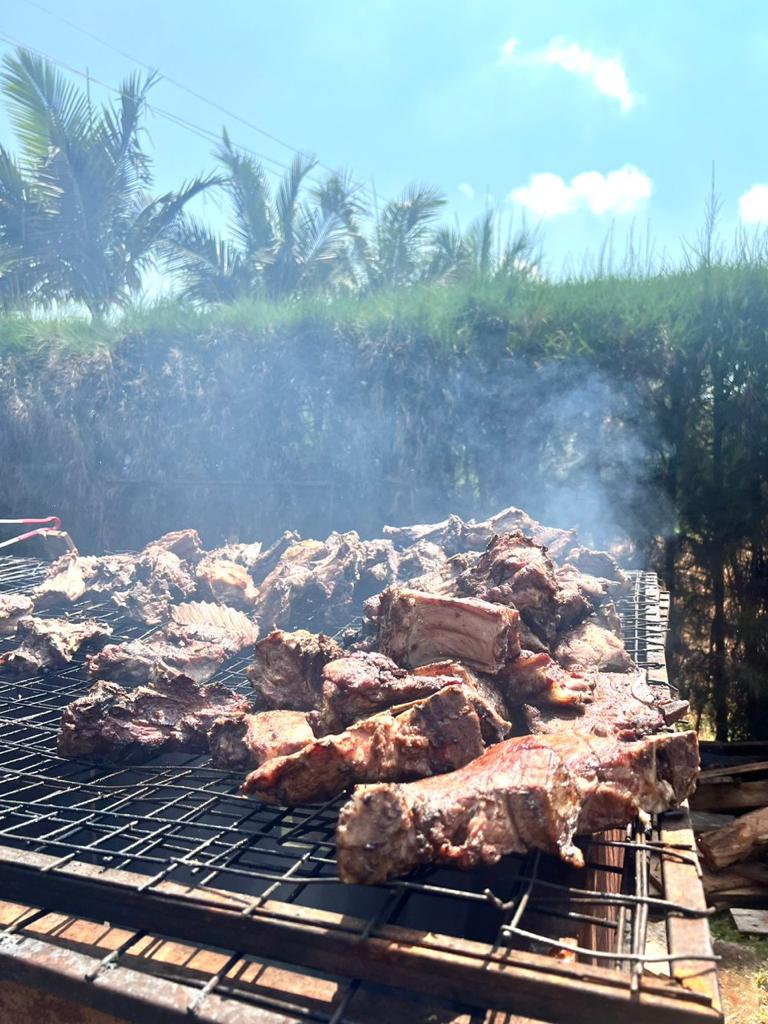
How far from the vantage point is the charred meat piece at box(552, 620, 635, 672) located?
405cm

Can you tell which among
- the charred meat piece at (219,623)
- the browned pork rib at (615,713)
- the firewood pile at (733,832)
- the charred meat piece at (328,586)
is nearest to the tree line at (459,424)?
the firewood pile at (733,832)

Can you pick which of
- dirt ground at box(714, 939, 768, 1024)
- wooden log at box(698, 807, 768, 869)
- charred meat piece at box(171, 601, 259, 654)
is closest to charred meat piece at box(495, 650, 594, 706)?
dirt ground at box(714, 939, 768, 1024)

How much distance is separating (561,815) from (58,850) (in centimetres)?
223

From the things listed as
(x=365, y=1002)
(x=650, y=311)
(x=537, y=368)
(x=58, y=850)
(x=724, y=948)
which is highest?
(x=650, y=311)

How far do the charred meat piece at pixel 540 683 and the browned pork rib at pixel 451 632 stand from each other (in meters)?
0.08

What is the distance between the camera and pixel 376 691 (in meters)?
3.05

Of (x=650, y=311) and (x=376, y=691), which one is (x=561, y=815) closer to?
(x=376, y=691)

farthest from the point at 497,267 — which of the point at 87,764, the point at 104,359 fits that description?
the point at 87,764

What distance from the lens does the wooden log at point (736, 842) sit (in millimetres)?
5484

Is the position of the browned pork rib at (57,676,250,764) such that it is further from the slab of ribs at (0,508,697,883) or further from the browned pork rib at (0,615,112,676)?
the browned pork rib at (0,615,112,676)

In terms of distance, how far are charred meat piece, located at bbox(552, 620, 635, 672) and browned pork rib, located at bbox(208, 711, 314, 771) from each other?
152 centimetres

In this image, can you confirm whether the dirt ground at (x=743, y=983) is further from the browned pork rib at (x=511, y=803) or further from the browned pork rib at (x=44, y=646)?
the browned pork rib at (x=44, y=646)

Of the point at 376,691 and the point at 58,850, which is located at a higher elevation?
the point at 376,691

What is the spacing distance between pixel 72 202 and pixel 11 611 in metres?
19.9
